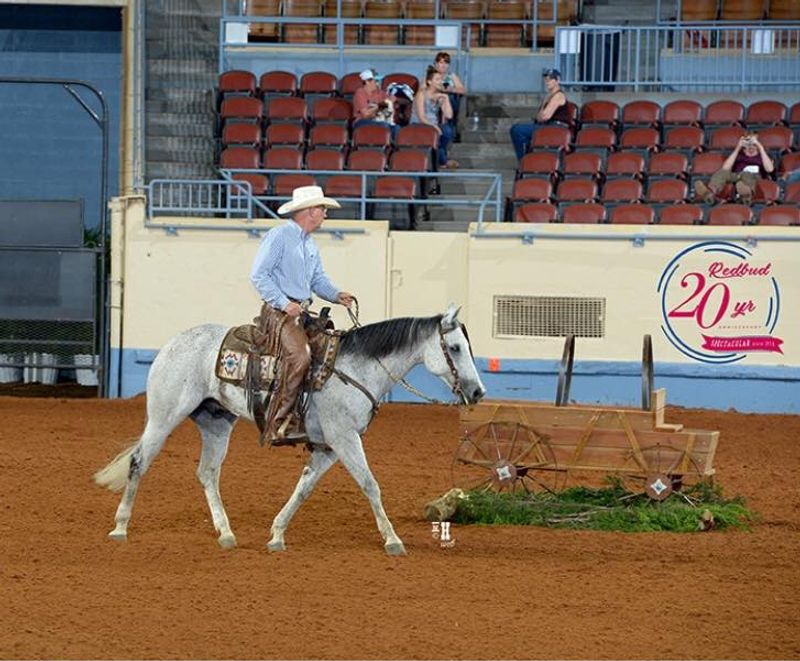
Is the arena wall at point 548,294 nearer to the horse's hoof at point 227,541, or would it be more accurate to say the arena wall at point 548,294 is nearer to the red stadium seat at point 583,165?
the red stadium seat at point 583,165

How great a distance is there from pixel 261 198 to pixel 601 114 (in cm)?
575

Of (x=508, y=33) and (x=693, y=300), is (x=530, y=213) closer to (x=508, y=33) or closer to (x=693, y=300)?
(x=693, y=300)

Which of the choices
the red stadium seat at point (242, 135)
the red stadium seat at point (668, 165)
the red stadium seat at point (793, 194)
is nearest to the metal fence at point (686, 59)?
the red stadium seat at point (668, 165)

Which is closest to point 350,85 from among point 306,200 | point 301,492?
point 306,200

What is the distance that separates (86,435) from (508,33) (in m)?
12.4

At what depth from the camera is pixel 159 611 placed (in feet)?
30.5

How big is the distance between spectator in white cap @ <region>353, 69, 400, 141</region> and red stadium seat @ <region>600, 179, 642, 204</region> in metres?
3.47

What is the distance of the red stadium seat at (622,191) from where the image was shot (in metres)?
22.2

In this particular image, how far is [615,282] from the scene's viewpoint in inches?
832

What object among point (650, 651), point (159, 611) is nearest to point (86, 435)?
point (159, 611)

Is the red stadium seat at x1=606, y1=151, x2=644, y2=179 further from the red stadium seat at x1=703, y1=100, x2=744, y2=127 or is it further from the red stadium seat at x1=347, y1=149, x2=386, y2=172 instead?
the red stadium seat at x1=347, y1=149, x2=386, y2=172

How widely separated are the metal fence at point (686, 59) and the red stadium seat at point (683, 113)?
0.96m

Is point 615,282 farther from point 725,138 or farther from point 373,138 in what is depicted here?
point 373,138

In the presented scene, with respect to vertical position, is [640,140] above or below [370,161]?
above
